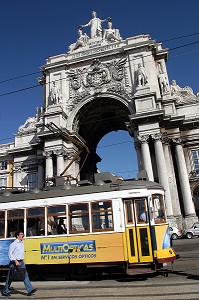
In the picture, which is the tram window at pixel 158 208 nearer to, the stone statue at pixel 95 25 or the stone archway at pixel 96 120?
the stone archway at pixel 96 120

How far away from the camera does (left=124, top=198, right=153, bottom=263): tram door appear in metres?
9.25

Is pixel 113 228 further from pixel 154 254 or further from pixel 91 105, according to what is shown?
pixel 91 105

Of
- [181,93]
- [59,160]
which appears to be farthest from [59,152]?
[181,93]

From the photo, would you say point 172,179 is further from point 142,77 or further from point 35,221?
point 35,221

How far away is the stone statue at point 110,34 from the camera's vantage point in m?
34.2

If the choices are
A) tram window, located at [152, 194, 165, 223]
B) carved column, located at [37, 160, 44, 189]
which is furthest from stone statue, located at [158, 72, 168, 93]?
tram window, located at [152, 194, 165, 223]

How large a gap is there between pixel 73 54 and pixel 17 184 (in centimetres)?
1778

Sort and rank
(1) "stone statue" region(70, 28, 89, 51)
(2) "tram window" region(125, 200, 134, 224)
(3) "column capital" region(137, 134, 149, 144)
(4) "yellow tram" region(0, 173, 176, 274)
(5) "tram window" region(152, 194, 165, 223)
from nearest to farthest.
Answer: (4) "yellow tram" region(0, 173, 176, 274) < (2) "tram window" region(125, 200, 134, 224) < (5) "tram window" region(152, 194, 165, 223) < (3) "column capital" region(137, 134, 149, 144) < (1) "stone statue" region(70, 28, 89, 51)

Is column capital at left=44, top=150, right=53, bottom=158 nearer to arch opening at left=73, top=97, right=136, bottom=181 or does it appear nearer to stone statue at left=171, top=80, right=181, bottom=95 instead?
arch opening at left=73, top=97, right=136, bottom=181

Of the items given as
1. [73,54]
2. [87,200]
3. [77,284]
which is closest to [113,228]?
[87,200]

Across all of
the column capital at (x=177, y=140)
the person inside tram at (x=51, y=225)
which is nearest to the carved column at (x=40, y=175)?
the column capital at (x=177, y=140)

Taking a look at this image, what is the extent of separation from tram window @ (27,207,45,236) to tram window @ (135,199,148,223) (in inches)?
142

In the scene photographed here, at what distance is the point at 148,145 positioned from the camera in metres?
27.3

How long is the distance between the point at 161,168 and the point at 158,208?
1620cm
